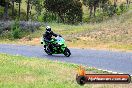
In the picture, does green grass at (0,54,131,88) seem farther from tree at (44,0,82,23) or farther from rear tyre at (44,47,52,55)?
tree at (44,0,82,23)

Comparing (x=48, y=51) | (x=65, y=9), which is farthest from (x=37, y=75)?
(x=65, y=9)

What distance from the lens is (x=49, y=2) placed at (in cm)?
7500

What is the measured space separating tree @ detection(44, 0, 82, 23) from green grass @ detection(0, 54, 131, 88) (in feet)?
188

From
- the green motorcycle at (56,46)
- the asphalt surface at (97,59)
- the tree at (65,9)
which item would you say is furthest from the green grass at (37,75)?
→ the tree at (65,9)

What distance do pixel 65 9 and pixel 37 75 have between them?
6237 centimetres

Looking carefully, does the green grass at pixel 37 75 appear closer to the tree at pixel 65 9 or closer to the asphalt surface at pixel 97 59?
the asphalt surface at pixel 97 59

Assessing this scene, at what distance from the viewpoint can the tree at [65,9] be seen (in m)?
75.1

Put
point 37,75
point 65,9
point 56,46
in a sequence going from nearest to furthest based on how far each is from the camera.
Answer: point 37,75
point 56,46
point 65,9

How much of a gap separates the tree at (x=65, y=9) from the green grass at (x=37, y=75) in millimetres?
57150

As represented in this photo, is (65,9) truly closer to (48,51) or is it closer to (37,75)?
(48,51)

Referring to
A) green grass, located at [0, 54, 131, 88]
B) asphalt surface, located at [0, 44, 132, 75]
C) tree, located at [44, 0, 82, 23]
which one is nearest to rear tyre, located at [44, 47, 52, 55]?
asphalt surface, located at [0, 44, 132, 75]

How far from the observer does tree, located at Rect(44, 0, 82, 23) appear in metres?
75.1

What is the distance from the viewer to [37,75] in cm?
1470

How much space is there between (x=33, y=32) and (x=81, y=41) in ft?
23.7
